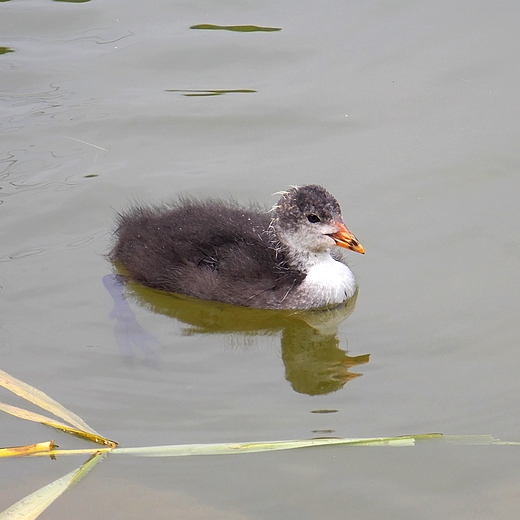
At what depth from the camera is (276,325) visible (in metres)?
5.61

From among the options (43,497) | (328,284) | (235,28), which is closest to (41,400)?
(43,497)

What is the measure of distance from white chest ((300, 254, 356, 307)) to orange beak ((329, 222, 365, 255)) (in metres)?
0.23

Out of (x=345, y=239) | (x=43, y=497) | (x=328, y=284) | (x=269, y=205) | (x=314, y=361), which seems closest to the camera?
(x=43, y=497)

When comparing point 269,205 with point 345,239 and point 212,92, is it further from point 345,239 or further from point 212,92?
point 212,92

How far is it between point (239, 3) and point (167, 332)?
14.0 ft

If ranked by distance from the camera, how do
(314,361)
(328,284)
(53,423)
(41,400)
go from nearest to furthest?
(53,423) < (41,400) < (314,361) < (328,284)

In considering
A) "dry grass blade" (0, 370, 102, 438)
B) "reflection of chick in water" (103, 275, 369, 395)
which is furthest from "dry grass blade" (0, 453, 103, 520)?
"reflection of chick in water" (103, 275, 369, 395)

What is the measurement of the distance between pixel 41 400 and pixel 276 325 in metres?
1.62

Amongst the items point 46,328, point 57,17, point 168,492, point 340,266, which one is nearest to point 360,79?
point 340,266

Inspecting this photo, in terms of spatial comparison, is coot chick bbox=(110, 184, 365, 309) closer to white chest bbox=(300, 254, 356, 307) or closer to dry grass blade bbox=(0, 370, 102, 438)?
white chest bbox=(300, 254, 356, 307)

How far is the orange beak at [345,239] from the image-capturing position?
552cm

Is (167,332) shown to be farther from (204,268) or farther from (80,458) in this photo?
(80,458)

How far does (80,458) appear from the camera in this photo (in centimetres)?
420

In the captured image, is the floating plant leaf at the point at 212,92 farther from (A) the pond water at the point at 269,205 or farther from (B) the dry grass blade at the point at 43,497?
(B) the dry grass blade at the point at 43,497
